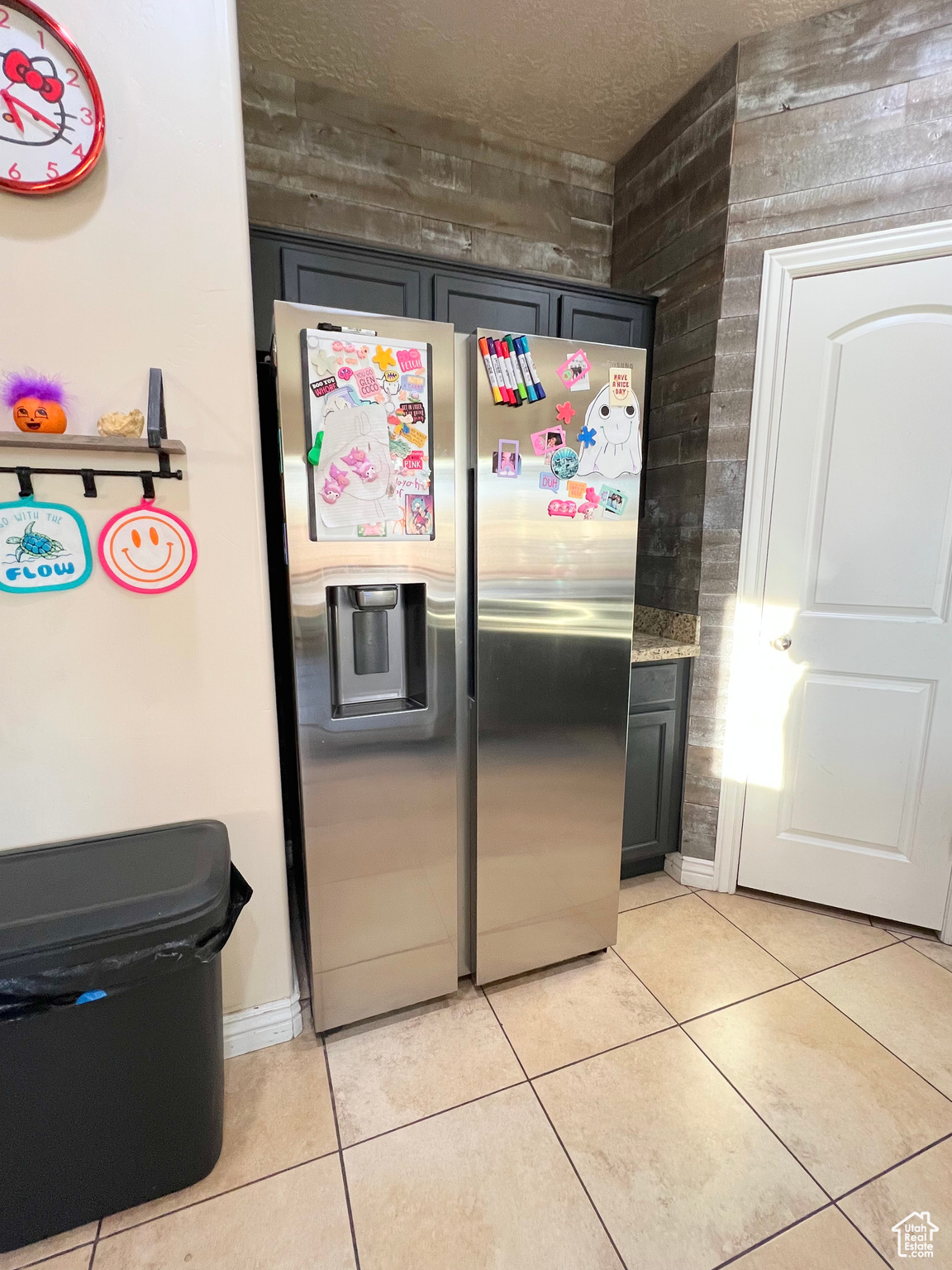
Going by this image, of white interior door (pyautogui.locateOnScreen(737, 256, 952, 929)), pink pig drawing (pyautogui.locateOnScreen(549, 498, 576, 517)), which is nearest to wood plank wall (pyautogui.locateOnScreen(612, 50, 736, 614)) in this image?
white interior door (pyautogui.locateOnScreen(737, 256, 952, 929))

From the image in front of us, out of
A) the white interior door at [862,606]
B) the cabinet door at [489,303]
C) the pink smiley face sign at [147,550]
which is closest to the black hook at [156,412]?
the pink smiley face sign at [147,550]

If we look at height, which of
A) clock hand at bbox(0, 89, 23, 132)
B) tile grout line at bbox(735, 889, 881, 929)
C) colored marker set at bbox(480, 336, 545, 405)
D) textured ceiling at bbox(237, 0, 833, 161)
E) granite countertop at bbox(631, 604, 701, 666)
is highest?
textured ceiling at bbox(237, 0, 833, 161)

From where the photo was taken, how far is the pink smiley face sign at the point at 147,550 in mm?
1168

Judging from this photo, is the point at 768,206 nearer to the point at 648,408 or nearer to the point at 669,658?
the point at 648,408

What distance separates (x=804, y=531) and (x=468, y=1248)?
6.71 feet

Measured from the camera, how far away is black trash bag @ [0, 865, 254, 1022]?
0.93 meters

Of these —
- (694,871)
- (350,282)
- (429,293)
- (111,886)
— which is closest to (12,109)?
(350,282)

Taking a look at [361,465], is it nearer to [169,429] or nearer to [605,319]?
[169,429]

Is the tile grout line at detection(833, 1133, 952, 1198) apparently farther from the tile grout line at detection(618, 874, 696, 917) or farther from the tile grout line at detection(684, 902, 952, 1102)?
the tile grout line at detection(618, 874, 696, 917)

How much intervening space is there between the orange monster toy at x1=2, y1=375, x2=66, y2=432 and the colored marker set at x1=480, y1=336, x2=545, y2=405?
89cm

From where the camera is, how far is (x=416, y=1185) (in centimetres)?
116

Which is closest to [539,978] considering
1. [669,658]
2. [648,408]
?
[669,658]

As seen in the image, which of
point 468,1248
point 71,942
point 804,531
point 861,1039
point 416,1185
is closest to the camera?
point 71,942

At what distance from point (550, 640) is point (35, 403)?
1216 mm
